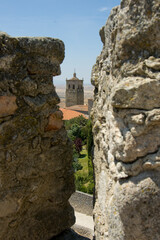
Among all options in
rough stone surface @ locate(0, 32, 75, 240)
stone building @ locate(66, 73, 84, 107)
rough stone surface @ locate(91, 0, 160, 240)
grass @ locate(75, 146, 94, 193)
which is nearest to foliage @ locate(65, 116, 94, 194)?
grass @ locate(75, 146, 94, 193)

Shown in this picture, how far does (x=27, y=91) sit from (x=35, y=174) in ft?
4.36

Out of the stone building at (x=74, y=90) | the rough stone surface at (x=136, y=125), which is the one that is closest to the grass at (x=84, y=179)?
the rough stone surface at (x=136, y=125)

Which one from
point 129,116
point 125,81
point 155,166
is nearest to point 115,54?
point 125,81

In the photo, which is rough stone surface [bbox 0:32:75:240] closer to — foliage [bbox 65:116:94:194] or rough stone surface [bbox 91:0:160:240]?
rough stone surface [bbox 91:0:160:240]

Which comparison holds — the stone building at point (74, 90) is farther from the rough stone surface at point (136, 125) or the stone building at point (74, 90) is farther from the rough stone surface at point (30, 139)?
the rough stone surface at point (136, 125)

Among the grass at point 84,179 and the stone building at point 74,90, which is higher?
the stone building at point 74,90

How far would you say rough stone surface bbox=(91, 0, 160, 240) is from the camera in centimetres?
231

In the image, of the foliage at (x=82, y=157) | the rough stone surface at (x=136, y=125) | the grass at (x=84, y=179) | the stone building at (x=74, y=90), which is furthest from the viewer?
the stone building at (x=74, y=90)

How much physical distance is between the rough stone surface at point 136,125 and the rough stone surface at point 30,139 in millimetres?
1562

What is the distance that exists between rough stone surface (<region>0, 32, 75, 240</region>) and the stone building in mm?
47250

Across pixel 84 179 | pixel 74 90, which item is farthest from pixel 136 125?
pixel 74 90

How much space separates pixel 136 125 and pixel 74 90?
4994 cm

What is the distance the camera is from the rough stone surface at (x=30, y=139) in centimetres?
375

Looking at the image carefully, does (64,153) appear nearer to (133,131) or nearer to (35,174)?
(35,174)
